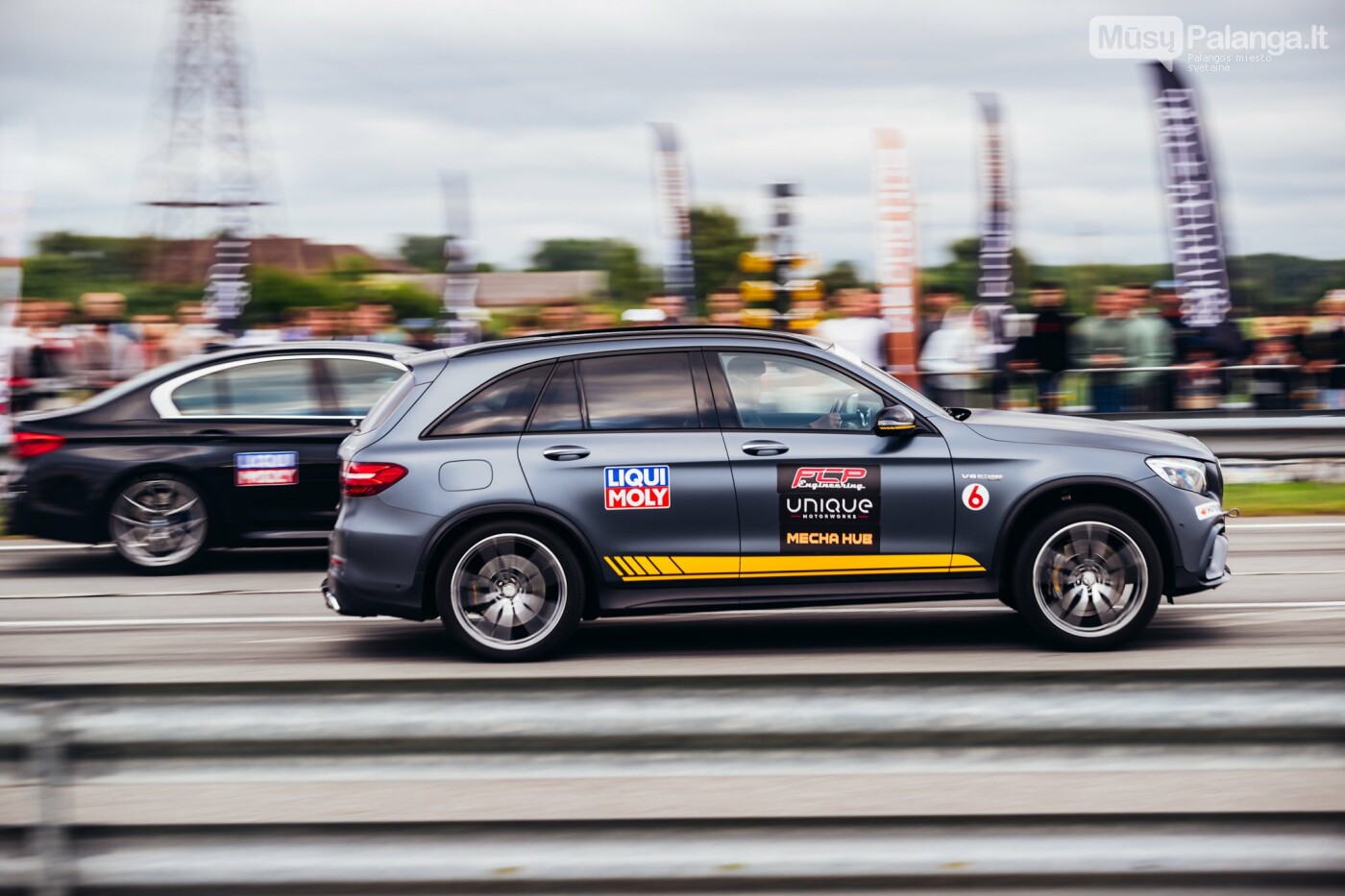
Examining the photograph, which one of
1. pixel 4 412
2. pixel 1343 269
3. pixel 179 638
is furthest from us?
pixel 1343 269

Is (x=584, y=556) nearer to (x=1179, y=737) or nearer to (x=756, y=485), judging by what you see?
(x=756, y=485)

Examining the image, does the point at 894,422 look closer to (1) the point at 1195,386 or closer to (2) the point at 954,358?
(2) the point at 954,358

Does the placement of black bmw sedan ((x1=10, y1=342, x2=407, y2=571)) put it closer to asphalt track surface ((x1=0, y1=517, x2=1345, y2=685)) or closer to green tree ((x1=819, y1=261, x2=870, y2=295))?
asphalt track surface ((x1=0, y1=517, x2=1345, y2=685))

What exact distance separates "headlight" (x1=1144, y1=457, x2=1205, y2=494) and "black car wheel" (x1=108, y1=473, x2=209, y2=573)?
6.59 metres

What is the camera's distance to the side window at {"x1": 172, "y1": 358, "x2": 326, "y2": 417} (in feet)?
34.2

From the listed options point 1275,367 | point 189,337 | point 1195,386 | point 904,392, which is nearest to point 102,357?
point 189,337

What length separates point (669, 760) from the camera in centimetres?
305

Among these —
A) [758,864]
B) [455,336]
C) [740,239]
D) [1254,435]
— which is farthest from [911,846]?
[740,239]

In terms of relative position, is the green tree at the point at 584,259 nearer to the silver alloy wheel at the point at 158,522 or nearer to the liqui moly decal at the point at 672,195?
the liqui moly decal at the point at 672,195

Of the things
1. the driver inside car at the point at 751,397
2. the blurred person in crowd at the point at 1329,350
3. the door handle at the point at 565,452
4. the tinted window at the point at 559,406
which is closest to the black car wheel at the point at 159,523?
the tinted window at the point at 559,406

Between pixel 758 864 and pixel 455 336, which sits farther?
pixel 455 336

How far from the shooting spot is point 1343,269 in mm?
15281

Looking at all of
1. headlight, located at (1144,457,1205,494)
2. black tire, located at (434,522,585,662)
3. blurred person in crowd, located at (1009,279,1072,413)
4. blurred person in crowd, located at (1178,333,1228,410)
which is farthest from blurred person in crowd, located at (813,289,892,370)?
black tire, located at (434,522,585,662)

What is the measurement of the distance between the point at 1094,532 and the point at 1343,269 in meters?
10.1
